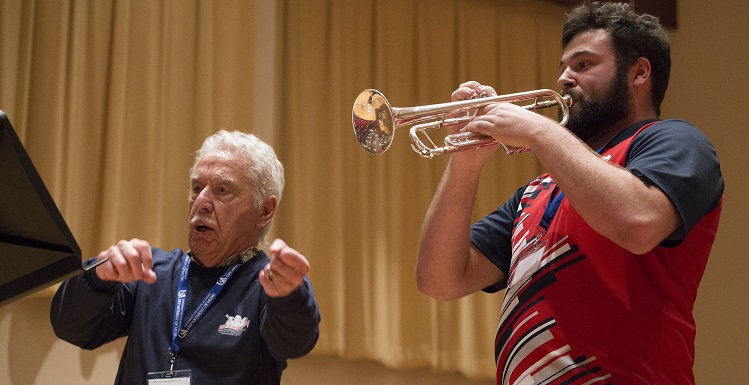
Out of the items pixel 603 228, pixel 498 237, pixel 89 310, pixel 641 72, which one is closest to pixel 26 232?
pixel 89 310

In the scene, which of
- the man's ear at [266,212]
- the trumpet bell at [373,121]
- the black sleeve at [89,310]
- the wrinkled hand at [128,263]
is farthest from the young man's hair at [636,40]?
the black sleeve at [89,310]

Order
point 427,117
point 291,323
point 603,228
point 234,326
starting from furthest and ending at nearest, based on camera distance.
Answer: point 427,117, point 234,326, point 291,323, point 603,228

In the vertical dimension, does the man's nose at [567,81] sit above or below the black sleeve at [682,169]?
above

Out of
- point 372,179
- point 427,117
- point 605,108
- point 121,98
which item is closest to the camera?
point 605,108

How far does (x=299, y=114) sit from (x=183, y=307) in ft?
6.52

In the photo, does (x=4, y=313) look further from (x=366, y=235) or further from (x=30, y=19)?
(x=366, y=235)

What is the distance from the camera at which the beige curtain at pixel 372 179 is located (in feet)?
13.2

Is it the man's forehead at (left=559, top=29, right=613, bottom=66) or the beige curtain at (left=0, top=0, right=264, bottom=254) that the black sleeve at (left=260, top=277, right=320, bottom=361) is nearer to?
the man's forehead at (left=559, top=29, right=613, bottom=66)

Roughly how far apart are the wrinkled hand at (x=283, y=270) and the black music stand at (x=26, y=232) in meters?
0.46

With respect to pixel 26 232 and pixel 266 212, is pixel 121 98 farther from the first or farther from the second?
pixel 26 232

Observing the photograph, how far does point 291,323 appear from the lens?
2043 millimetres

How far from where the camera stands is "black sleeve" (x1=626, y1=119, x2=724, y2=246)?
190 centimetres

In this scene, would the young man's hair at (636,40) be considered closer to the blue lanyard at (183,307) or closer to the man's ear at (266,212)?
the man's ear at (266,212)

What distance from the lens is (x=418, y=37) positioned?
455cm
